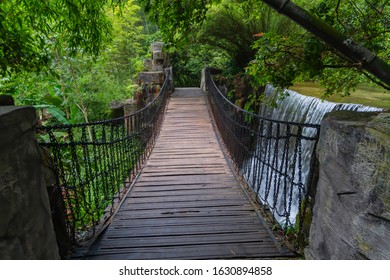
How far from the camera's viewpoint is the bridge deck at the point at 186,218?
1.78m

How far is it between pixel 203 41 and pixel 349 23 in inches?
228

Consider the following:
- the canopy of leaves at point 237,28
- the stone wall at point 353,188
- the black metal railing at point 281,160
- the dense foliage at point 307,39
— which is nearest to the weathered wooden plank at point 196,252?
the black metal railing at point 281,160

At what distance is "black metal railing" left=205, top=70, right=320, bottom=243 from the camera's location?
169 cm

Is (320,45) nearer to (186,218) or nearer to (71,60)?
(186,218)

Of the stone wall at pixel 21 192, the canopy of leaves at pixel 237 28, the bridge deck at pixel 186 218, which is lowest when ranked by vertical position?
the bridge deck at pixel 186 218

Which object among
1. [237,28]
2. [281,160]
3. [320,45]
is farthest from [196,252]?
[237,28]

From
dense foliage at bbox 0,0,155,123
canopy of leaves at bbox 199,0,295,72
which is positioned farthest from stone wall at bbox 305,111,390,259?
canopy of leaves at bbox 199,0,295,72

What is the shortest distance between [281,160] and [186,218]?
5.25ft

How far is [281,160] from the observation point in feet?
10.6

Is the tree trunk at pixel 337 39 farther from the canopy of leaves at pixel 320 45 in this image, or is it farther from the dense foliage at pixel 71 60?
the dense foliage at pixel 71 60

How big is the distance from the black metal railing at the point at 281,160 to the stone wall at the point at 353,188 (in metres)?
0.26

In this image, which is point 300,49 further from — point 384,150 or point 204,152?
point 204,152

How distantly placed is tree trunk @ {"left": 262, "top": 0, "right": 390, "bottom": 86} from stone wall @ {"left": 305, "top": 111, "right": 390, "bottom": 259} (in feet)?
0.67
